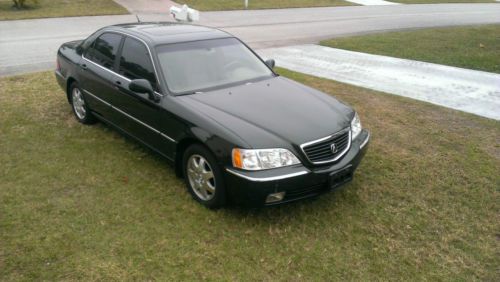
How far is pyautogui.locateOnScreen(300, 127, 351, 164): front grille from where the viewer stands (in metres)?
3.70

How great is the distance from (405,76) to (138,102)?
20.7 ft

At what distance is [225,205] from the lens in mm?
3939

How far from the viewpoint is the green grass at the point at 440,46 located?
10195 millimetres

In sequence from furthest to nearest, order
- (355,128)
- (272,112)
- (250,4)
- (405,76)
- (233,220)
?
(250,4) → (405,76) → (355,128) → (272,112) → (233,220)

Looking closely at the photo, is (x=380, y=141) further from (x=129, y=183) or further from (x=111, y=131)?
(x=111, y=131)

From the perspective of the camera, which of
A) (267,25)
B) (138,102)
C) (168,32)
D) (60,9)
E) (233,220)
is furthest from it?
(60,9)

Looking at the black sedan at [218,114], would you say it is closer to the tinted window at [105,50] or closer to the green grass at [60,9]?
the tinted window at [105,50]

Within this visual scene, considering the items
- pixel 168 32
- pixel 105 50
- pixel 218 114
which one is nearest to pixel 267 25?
pixel 105 50

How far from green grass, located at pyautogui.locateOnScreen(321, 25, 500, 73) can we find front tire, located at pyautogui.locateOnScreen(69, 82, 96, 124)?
7816 millimetres

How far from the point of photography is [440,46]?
11852 mm

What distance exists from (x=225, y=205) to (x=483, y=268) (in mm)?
2254

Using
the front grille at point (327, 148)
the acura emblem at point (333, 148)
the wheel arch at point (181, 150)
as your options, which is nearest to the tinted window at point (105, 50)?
the wheel arch at point (181, 150)

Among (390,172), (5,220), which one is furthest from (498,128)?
(5,220)

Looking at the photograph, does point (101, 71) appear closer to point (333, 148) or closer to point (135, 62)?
point (135, 62)
